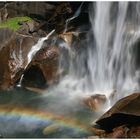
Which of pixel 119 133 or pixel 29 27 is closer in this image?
pixel 119 133

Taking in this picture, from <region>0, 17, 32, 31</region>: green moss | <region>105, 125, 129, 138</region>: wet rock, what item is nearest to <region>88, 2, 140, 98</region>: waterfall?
<region>0, 17, 32, 31</region>: green moss

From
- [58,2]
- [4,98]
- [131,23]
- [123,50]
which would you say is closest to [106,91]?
[123,50]

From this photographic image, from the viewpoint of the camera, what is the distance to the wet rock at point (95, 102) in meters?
17.4

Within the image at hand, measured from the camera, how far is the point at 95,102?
17609 mm

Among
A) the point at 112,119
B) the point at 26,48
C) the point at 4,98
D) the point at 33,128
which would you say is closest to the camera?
the point at 112,119

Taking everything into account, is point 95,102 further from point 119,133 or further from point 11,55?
point 11,55

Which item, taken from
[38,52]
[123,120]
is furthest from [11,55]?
[123,120]

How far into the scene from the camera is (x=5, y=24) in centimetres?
2425

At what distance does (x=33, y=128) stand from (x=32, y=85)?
5.28 meters

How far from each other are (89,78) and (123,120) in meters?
7.08

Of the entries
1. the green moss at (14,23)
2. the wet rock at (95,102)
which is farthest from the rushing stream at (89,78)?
the green moss at (14,23)

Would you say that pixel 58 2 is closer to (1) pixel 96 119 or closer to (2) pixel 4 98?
(2) pixel 4 98

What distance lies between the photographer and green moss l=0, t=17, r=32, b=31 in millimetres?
23281

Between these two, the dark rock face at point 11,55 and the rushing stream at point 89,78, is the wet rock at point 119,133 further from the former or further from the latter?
the dark rock face at point 11,55
